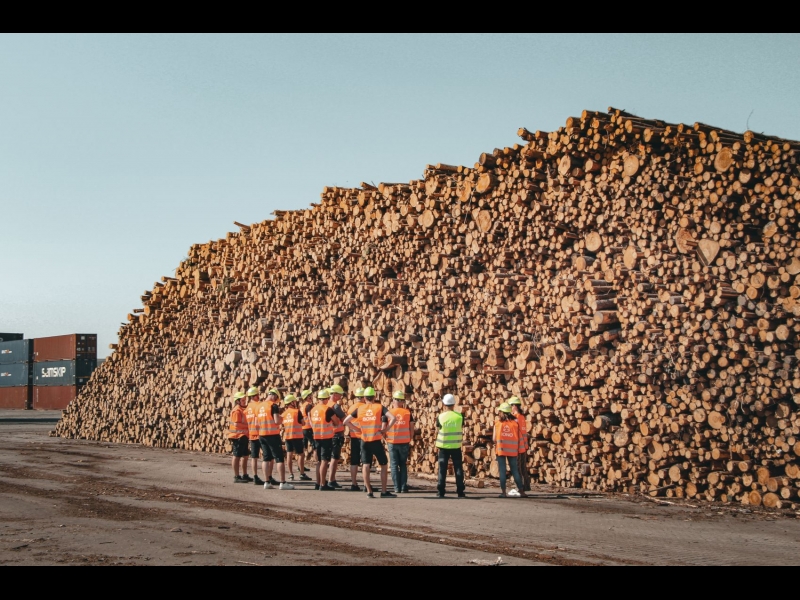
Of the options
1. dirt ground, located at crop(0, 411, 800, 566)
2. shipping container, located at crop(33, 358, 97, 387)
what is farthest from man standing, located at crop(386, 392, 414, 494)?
shipping container, located at crop(33, 358, 97, 387)

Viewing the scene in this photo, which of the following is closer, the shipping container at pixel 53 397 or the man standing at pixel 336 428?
the man standing at pixel 336 428

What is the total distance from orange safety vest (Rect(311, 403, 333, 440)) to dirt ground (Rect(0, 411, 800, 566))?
3.21 feet

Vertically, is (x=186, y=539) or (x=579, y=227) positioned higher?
(x=579, y=227)

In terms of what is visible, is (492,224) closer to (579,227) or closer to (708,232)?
(579,227)

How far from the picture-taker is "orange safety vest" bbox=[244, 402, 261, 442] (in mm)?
15211

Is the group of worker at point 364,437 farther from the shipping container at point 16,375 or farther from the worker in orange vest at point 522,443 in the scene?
the shipping container at point 16,375

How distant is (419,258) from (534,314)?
129 inches

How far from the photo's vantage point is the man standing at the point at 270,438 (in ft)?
47.9

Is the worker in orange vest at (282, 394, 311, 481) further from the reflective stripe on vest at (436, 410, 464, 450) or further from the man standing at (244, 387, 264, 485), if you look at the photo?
the reflective stripe on vest at (436, 410, 464, 450)

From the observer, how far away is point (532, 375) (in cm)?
1457

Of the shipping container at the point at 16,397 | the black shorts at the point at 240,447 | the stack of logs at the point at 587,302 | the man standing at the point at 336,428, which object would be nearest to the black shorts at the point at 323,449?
the man standing at the point at 336,428

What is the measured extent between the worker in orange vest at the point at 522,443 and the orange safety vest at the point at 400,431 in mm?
1710

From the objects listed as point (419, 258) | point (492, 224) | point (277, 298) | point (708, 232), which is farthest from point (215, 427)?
point (708, 232)

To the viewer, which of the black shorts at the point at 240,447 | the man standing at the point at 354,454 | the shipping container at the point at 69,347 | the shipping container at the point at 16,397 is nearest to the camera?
the man standing at the point at 354,454
